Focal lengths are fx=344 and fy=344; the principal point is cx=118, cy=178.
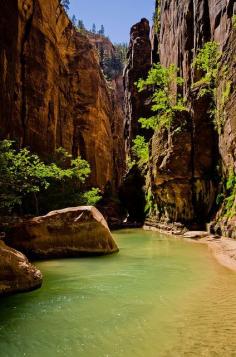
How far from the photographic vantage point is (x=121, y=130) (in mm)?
71062

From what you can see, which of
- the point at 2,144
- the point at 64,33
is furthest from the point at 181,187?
the point at 64,33

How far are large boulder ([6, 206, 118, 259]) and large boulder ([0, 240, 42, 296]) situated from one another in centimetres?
455

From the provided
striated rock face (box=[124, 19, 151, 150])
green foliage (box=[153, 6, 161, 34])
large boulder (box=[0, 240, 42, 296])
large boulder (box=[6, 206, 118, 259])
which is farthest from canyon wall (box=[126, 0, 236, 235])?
striated rock face (box=[124, 19, 151, 150])

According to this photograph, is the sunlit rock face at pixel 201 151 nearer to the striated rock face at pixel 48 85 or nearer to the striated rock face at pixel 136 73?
the striated rock face at pixel 48 85

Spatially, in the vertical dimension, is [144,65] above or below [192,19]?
above

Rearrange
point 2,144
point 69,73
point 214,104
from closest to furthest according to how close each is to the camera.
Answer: point 2,144 < point 214,104 < point 69,73

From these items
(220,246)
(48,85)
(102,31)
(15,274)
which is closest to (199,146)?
(220,246)

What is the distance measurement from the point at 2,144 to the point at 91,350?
40.0ft

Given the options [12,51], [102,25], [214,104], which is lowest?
[214,104]

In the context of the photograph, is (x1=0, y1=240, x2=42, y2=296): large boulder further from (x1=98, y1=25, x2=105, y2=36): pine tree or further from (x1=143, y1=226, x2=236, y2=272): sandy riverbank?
(x1=98, y1=25, x2=105, y2=36): pine tree

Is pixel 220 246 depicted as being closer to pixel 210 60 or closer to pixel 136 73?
pixel 210 60

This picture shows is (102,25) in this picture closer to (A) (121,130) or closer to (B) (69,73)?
(A) (121,130)

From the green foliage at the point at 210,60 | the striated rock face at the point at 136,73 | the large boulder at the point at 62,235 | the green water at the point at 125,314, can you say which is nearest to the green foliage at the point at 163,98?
the green foliage at the point at 210,60

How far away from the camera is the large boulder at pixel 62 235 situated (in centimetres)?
1324
